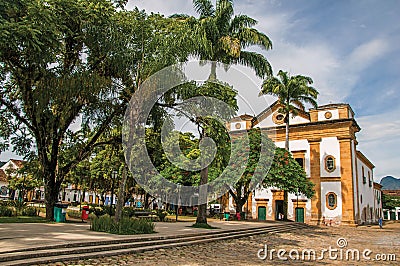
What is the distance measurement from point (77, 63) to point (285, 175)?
17562 mm

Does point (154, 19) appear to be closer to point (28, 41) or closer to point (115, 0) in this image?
point (115, 0)

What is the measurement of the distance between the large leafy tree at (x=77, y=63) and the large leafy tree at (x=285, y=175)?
14.2 meters

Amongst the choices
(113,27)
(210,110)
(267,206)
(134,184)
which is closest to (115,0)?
(113,27)

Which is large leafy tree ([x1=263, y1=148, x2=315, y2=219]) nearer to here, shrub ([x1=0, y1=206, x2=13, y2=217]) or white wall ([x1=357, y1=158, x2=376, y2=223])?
white wall ([x1=357, y1=158, x2=376, y2=223])

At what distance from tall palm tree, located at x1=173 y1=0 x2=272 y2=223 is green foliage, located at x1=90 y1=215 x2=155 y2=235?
5.51 meters

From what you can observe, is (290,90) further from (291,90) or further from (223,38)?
(223,38)

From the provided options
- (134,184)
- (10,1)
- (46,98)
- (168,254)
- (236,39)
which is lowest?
(168,254)

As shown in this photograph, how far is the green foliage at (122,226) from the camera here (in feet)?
38.6

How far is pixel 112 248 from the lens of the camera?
9.21 m

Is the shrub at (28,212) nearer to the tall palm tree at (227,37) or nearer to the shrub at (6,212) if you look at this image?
the shrub at (6,212)

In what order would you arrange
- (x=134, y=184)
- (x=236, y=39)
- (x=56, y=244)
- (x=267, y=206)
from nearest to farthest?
(x=56, y=244) → (x=236, y=39) → (x=134, y=184) → (x=267, y=206)

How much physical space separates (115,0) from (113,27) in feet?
6.91

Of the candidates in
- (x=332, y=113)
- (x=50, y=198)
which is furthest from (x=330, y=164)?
(x=50, y=198)

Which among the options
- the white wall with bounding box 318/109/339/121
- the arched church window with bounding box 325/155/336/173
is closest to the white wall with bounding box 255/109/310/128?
the white wall with bounding box 318/109/339/121
